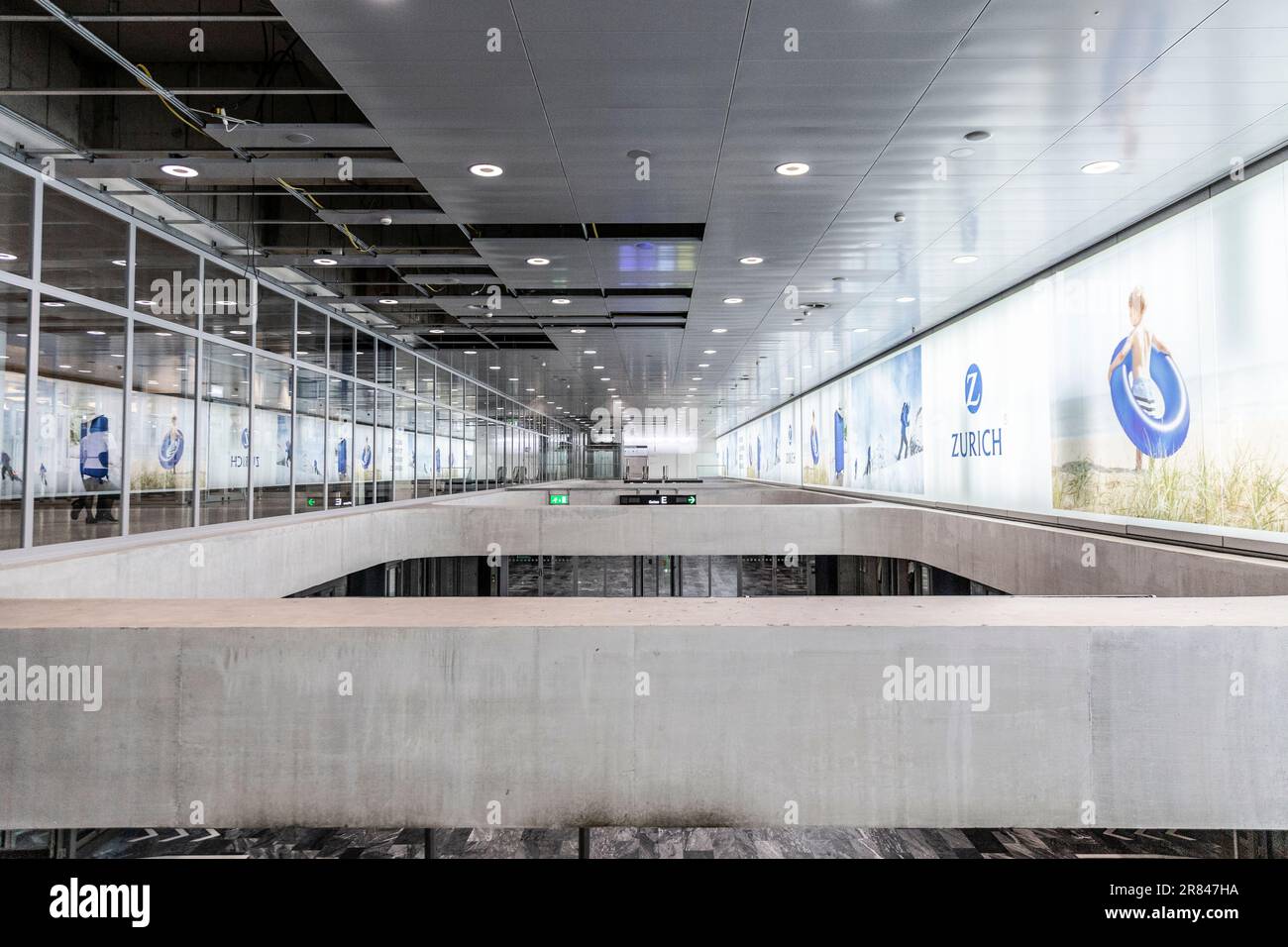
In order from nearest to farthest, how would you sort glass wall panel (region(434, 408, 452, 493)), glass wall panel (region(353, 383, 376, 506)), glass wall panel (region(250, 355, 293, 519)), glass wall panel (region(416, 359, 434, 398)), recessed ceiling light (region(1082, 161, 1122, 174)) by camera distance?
1. recessed ceiling light (region(1082, 161, 1122, 174))
2. glass wall panel (region(250, 355, 293, 519))
3. glass wall panel (region(353, 383, 376, 506))
4. glass wall panel (region(416, 359, 434, 398))
5. glass wall panel (region(434, 408, 452, 493))

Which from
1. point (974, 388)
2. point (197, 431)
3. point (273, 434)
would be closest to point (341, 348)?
point (273, 434)

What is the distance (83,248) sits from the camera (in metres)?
7.90

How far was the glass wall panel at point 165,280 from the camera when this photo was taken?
7949mm

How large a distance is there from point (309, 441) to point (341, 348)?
2.28m

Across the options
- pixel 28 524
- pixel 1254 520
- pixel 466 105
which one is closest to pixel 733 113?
pixel 466 105

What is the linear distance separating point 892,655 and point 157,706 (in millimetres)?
3147

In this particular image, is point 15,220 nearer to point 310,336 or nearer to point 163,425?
point 310,336

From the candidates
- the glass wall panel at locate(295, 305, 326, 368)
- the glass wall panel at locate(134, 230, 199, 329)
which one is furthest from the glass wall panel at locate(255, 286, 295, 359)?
the glass wall panel at locate(134, 230, 199, 329)

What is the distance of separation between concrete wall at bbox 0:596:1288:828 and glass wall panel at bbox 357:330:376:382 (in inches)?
437

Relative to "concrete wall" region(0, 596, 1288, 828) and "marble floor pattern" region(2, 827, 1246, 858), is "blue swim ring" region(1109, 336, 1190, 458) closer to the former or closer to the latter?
"marble floor pattern" region(2, 827, 1246, 858)

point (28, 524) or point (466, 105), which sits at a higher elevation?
point (466, 105)

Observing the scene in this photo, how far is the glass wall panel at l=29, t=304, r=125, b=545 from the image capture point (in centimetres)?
751
